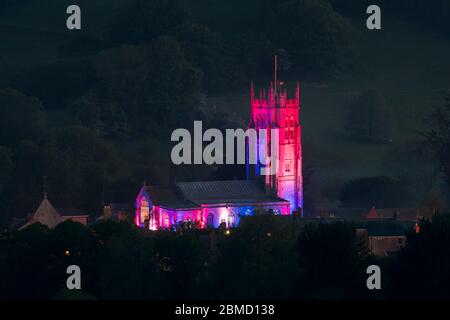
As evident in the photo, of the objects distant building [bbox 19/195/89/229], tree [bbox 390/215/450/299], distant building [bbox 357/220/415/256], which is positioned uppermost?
distant building [bbox 19/195/89/229]

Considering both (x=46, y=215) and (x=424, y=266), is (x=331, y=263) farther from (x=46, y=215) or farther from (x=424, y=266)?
(x=46, y=215)

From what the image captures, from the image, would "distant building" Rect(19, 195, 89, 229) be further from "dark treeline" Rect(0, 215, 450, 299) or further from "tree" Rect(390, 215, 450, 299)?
"tree" Rect(390, 215, 450, 299)

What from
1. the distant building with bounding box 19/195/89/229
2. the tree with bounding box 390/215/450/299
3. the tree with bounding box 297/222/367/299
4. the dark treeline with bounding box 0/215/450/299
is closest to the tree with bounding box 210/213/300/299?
the dark treeline with bounding box 0/215/450/299

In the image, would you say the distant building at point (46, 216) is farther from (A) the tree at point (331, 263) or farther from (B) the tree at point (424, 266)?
(B) the tree at point (424, 266)

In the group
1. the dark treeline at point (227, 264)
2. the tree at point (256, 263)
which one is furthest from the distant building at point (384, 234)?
the dark treeline at point (227, 264)

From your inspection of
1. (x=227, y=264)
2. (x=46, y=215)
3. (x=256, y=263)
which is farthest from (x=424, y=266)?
(x=46, y=215)

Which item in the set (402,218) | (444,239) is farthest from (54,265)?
(402,218)

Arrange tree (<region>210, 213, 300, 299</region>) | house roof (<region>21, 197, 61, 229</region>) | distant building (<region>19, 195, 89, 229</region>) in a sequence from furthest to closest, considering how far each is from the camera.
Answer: house roof (<region>21, 197, 61, 229</region>), distant building (<region>19, 195, 89, 229</region>), tree (<region>210, 213, 300, 299</region>)

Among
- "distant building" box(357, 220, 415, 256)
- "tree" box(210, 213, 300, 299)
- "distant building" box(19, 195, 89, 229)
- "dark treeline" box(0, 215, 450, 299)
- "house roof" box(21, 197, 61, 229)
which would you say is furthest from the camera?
"house roof" box(21, 197, 61, 229)
